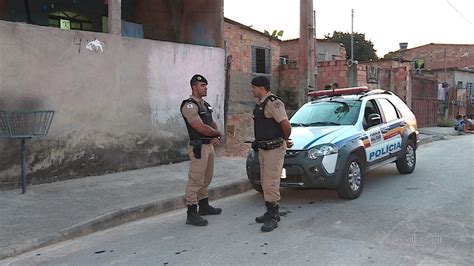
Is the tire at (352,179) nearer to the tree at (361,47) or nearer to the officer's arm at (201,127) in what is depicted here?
the officer's arm at (201,127)

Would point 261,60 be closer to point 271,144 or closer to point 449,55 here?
point 271,144

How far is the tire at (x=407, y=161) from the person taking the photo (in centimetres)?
882

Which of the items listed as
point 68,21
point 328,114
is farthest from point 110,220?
point 68,21

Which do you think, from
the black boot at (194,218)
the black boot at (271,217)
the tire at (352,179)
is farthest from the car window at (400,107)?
the black boot at (194,218)

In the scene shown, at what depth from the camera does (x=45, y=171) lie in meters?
7.85

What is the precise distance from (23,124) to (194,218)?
127 inches

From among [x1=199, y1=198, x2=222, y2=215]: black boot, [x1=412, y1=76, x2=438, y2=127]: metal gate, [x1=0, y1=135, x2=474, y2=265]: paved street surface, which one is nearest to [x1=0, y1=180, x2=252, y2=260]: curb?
[x1=0, y1=135, x2=474, y2=265]: paved street surface

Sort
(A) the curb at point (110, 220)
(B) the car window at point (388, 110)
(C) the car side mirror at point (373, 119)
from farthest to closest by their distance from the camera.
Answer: (B) the car window at point (388, 110) → (C) the car side mirror at point (373, 119) → (A) the curb at point (110, 220)

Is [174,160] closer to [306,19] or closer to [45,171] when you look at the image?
[45,171]

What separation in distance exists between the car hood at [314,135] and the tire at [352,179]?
41 cm

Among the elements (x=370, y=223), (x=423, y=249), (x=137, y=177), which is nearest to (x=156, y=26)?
(x=137, y=177)

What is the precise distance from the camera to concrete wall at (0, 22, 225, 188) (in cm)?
750

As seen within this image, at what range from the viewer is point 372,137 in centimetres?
754

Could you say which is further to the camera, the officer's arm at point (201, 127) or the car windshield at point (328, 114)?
the car windshield at point (328, 114)
